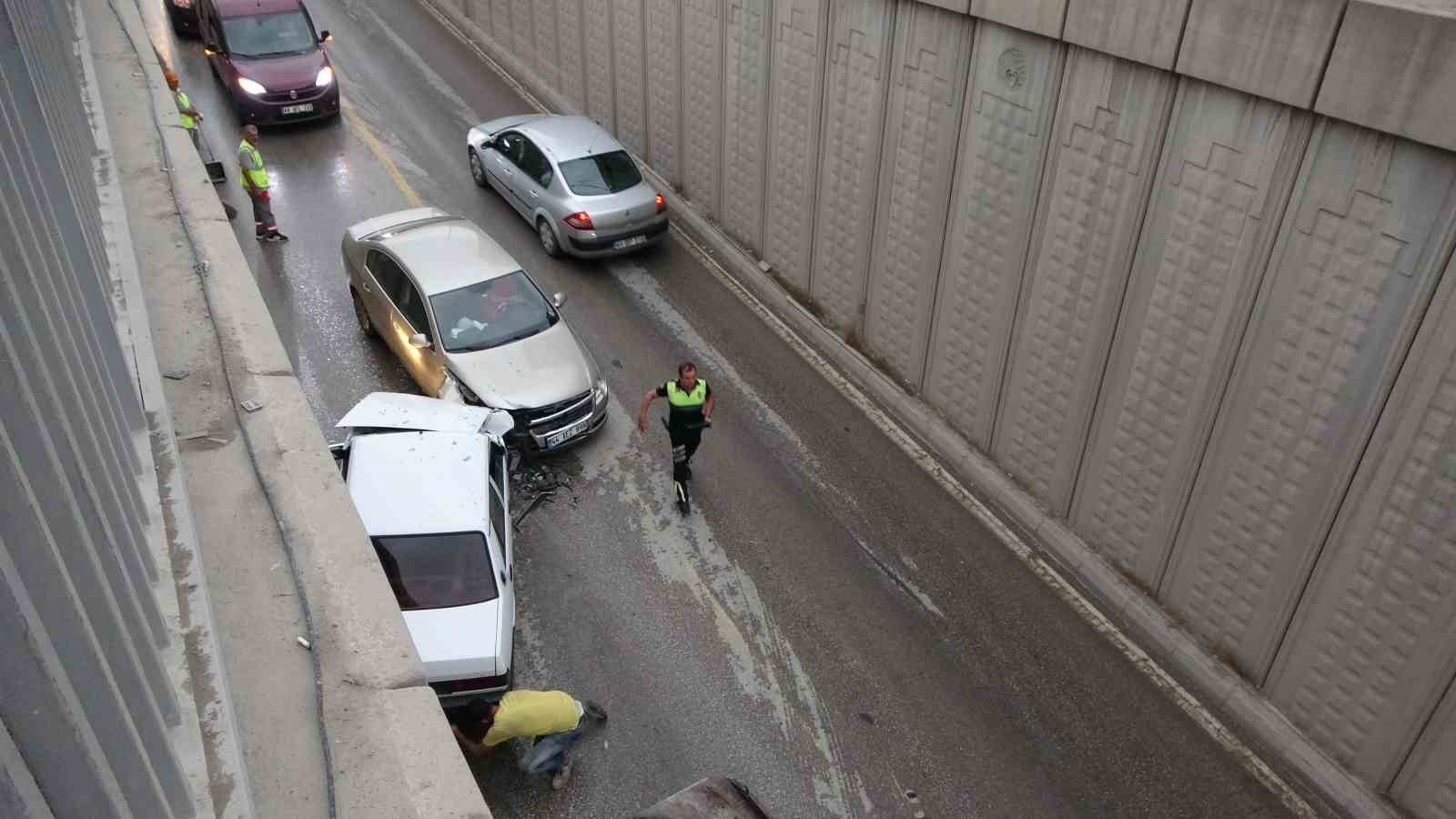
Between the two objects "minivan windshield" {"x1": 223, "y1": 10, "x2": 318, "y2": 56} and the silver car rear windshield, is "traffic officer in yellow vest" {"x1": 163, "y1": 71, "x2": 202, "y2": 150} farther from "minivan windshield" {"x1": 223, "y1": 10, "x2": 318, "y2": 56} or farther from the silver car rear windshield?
the silver car rear windshield

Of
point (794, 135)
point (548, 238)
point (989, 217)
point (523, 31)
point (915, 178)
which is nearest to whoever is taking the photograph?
point (989, 217)

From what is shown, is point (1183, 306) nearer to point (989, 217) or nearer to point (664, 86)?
point (989, 217)

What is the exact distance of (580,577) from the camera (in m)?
10.2

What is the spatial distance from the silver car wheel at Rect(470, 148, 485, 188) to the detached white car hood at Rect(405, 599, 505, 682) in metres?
10.5

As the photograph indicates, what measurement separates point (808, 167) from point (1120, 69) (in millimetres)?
5127

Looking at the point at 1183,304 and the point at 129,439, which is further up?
the point at 129,439

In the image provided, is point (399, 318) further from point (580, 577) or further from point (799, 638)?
point (799, 638)

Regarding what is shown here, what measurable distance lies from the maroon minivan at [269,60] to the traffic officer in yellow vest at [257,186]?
139 inches

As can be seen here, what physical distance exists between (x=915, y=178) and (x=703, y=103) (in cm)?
537

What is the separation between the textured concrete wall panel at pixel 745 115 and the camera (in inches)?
548

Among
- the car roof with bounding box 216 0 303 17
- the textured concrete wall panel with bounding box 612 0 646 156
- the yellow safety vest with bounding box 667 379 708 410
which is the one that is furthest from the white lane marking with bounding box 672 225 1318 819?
the car roof with bounding box 216 0 303 17

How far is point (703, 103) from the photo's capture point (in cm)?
1577

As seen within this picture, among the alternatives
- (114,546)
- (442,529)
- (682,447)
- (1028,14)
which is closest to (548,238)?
(682,447)

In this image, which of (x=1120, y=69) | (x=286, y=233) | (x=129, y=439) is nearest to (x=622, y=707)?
(x=129, y=439)
